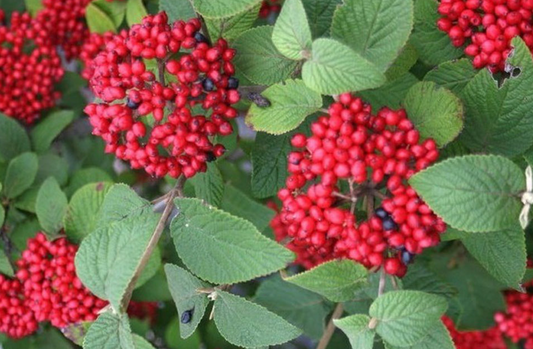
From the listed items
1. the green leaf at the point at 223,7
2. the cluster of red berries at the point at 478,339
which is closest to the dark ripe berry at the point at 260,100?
the green leaf at the point at 223,7

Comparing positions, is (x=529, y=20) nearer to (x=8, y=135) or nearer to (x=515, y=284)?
(x=515, y=284)

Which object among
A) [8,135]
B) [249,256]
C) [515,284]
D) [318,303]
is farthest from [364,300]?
[8,135]

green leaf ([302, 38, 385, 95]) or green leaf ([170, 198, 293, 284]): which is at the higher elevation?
green leaf ([302, 38, 385, 95])

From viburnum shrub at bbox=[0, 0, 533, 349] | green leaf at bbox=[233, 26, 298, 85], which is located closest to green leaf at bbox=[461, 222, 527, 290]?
viburnum shrub at bbox=[0, 0, 533, 349]

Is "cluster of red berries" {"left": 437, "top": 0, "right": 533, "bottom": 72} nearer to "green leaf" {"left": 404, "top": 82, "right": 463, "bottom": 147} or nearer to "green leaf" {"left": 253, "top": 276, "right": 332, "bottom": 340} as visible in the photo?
"green leaf" {"left": 404, "top": 82, "right": 463, "bottom": 147}

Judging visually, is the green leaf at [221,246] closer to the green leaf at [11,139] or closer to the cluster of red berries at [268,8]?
the cluster of red berries at [268,8]

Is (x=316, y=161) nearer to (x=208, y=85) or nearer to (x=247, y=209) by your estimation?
(x=208, y=85)
